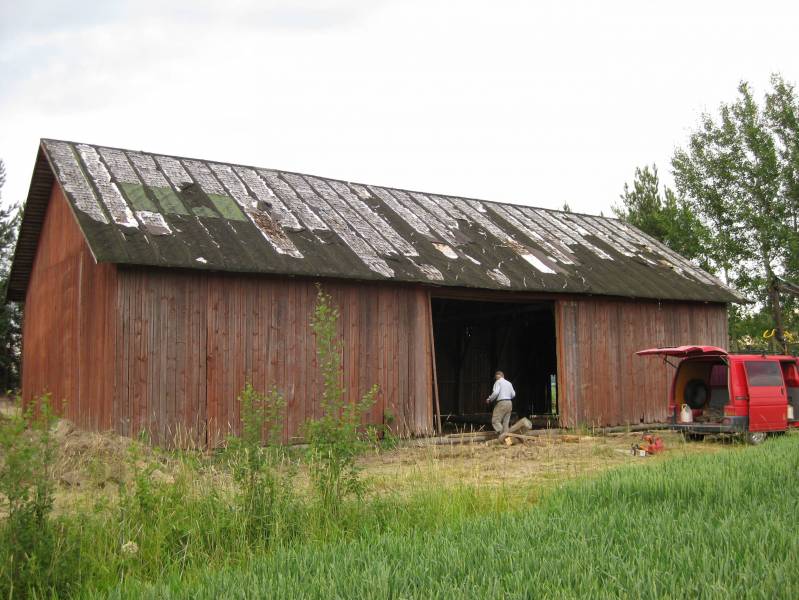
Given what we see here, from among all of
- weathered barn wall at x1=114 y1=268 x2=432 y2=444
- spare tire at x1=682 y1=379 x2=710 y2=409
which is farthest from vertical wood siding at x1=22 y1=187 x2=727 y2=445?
spare tire at x1=682 y1=379 x2=710 y2=409

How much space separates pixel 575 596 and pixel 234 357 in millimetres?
9966

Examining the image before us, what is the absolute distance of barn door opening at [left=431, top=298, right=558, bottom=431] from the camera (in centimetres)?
2341

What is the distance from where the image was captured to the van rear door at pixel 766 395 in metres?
14.2

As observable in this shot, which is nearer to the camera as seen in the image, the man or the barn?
the barn

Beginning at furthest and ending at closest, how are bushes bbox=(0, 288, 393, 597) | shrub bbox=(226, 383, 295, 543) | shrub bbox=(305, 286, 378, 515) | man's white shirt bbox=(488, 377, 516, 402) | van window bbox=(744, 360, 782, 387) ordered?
man's white shirt bbox=(488, 377, 516, 402), van window bbox=(744, 360, 782, 387), shrub bbox=(305, 286, 378, 515), shrub bbox=(226, 383, 295, 543), bushes bbox=(0, 288, 393, 597)

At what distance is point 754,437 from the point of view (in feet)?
46.5

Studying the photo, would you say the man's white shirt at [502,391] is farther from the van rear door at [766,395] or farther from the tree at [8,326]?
the tree at [8,326]

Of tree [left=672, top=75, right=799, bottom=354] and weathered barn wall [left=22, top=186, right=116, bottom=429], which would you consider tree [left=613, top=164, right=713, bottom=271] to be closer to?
tree [left=672, top=75, right=799, bottom=354]

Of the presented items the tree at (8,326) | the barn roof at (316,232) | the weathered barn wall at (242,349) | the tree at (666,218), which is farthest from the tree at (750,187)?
the tree at (8,326)

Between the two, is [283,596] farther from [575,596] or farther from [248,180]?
[248,180]

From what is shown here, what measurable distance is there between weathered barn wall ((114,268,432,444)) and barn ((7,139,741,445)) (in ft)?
0.09

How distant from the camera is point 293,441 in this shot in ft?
46.0

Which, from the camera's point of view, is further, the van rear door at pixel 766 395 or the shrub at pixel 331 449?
the van rear door at pixel 766 395

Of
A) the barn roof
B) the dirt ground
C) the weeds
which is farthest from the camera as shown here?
the barn roof
